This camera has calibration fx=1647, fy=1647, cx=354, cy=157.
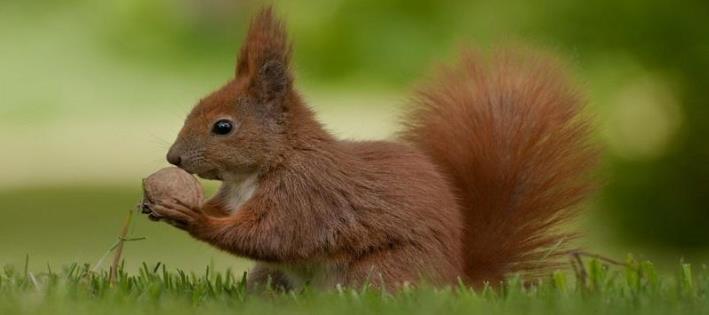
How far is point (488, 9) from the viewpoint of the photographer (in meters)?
10.4

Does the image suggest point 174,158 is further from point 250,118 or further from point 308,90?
point 308,90

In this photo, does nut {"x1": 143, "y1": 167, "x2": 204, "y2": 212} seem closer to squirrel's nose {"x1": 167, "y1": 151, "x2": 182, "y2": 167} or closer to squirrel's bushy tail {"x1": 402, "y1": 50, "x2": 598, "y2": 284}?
squirrel's nose {"x1": 167, "y1": 151, "x2": 182, "y2": 167}

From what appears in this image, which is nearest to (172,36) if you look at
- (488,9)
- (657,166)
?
(488,9)

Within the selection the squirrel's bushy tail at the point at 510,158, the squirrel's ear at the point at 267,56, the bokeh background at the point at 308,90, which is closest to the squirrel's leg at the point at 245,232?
the squirrel's ear at the point at 267,56

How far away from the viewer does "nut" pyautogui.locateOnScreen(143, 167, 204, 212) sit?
404 centimetres

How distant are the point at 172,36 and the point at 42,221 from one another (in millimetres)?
4195

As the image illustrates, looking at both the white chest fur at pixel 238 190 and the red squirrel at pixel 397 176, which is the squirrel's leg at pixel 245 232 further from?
the white chest fur at pixel 238 190

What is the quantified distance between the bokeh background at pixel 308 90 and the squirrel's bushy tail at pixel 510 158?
0.15 metres

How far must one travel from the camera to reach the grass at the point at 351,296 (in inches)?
143

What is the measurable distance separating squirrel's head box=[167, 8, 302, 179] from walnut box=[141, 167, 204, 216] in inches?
2.4

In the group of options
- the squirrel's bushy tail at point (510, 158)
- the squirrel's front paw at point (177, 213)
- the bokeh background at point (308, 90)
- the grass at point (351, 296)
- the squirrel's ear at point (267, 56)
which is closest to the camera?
the grass at point (351, 296)

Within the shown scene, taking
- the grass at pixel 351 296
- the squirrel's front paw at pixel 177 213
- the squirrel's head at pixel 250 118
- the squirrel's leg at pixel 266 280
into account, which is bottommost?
the grass at pixel 351 296

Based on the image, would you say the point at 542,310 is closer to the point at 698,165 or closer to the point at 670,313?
the point at 670,313

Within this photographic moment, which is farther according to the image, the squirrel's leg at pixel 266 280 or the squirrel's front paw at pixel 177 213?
the squirrel's leg at pixel 266 280
